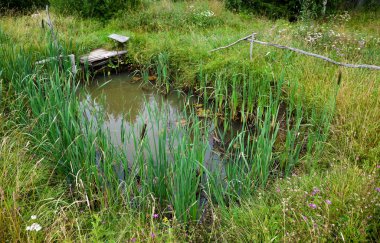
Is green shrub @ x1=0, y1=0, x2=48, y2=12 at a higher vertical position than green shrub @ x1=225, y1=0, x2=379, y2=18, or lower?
lower

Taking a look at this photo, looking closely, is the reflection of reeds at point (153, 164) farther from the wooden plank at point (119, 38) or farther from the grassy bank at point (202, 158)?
the wooden plank at point (119, 38)

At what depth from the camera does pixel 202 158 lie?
286cm

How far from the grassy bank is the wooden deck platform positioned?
0.25 meters

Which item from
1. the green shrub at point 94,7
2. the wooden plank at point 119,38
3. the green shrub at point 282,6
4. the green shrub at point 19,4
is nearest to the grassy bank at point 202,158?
the wooden plank at point 119,38

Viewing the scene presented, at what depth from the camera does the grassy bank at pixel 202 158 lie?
7.70 feet

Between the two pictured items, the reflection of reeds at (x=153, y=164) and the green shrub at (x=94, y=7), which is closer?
the reflection of reeds at (x=153, y=164)

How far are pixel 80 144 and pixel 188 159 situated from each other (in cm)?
103

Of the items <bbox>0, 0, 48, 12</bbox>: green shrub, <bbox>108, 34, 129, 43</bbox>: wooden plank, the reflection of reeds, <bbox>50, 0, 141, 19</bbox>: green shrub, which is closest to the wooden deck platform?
<bbox>108, 34, 129, 43</bbox>: wooden plank

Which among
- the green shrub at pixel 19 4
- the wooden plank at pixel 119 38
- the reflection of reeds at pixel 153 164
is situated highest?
the green shrub at pixel 19 4

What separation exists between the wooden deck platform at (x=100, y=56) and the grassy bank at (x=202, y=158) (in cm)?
25

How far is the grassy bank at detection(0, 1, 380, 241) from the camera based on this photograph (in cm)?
235

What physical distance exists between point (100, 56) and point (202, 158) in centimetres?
444

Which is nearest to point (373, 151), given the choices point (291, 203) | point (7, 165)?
point (291, 203)

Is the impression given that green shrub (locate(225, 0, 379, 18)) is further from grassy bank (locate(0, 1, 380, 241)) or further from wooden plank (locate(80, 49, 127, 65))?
wooden plank (locate(80, 49, 127, 65))
